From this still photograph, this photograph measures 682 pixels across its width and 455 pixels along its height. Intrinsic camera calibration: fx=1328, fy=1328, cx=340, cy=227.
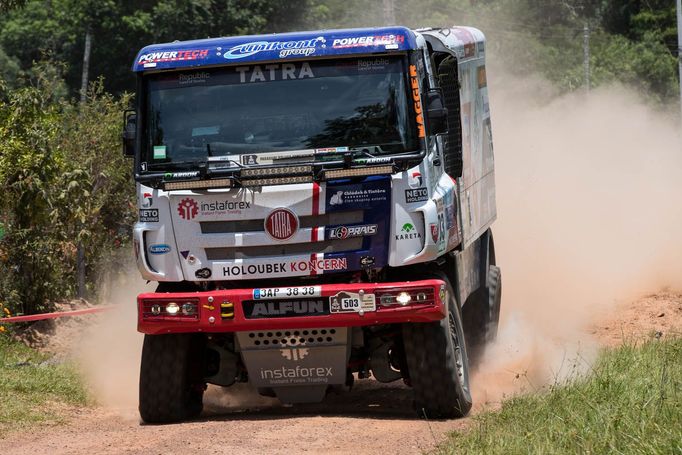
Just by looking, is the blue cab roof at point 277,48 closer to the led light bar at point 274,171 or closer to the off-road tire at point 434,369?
Answer: the led light bar at point 274,171

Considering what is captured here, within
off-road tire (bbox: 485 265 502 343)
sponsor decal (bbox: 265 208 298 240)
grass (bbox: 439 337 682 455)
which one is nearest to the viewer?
grass (bbox: 439 337 682 455)

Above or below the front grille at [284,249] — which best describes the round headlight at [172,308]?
below

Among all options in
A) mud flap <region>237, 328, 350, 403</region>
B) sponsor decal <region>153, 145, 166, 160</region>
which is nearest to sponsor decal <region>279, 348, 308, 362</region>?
mud flap <region>237, 328, 350, 403</region>

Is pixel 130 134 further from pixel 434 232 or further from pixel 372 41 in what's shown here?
pixel 434 232

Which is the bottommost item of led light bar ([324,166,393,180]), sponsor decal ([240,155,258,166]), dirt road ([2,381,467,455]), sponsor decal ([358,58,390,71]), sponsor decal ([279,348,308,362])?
dirt road ([2,381,467,455])

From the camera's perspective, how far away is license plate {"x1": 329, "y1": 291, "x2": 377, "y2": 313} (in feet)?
31.1

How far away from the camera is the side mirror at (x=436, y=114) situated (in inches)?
380

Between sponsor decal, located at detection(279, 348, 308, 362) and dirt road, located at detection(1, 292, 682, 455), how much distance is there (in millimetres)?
465

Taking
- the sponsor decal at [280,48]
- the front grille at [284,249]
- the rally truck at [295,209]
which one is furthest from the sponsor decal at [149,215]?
the sponsor decal at [280,48]

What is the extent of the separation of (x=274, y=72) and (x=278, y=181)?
0.85m

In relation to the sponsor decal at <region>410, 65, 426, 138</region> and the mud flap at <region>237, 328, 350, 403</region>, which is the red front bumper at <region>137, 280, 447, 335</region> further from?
the sponsor decal at <region>410, 65, 426, 138</region>

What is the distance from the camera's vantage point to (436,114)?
9648mm

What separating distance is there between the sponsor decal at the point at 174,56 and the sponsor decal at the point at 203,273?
156 centimetres

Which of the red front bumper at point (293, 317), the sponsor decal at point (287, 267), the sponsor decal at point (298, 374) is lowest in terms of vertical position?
the sponsor decal at point (298, 374)
